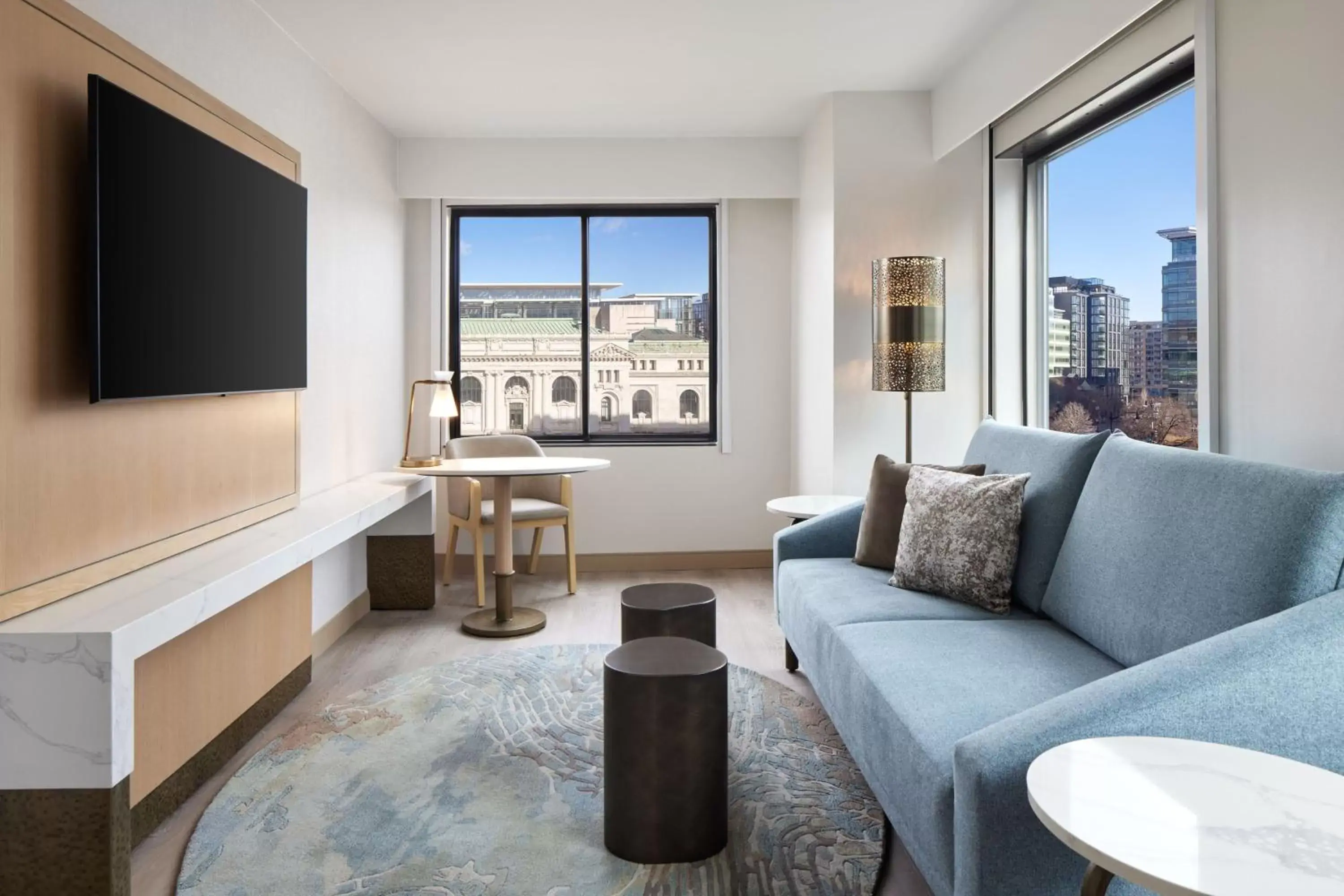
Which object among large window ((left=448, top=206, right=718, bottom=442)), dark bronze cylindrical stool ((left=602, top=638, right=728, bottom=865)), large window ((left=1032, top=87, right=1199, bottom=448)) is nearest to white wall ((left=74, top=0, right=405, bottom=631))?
large window ((left=448, top=206, right=718, bottom=442))

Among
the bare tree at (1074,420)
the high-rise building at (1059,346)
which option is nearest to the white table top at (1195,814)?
the bare tree at (1074,420)

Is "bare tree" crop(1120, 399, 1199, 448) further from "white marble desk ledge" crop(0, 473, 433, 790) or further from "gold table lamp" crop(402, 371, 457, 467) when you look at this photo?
"gold table lamp" crop(402, 371, 457, 467)

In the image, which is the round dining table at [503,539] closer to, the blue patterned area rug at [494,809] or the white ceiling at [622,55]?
the blue patterned area rug at [494,809]

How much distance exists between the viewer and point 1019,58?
11.0ft

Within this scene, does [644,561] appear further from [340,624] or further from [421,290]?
[421,290]

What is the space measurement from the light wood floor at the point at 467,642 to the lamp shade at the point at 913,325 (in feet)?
4.21

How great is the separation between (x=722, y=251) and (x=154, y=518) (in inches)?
145

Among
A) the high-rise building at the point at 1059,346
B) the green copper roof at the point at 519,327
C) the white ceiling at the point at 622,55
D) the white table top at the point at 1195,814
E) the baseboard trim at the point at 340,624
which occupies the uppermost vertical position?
the white ceiling at the point at 622,55

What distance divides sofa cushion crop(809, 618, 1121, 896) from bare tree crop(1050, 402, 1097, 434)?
131 cm

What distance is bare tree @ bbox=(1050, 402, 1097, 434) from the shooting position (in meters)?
3.51

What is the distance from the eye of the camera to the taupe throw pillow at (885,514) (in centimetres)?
309

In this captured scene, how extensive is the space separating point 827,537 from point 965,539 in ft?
2.61

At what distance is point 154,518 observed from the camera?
2.37m

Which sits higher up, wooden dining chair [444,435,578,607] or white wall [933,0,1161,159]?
white wall [933,0,1161,159]
